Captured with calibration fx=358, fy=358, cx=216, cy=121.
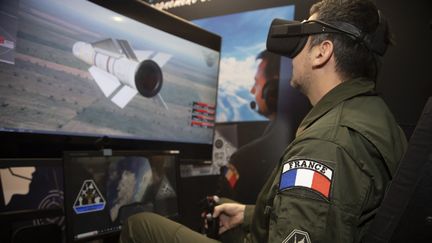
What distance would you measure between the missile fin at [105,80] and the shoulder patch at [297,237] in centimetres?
113

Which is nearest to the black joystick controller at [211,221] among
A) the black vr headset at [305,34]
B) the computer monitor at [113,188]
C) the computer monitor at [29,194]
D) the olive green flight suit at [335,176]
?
the computer monitor at [113,188]

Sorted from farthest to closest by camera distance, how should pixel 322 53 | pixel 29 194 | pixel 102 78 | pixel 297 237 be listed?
pixel 102 78 < pixel 29 194 < pixel 322 53 < pixel 297 237

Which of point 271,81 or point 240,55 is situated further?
point 240,55

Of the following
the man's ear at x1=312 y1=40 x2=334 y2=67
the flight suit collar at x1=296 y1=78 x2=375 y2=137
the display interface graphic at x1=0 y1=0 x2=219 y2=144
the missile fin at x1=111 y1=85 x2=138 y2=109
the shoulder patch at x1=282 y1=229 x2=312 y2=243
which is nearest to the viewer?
the shoulder patch at x1=282 y1=229 x2=312 y2=243

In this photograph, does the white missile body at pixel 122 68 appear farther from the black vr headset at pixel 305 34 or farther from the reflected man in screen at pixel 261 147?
the black vr headset at pixel 305 34

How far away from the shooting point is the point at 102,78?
163cm

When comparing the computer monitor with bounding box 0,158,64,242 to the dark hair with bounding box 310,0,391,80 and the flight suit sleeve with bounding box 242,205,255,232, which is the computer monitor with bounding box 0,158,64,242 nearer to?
the flight suit sleeve with bounding box 242,205,255,232

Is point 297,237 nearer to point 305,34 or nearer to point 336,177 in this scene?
point 336,177

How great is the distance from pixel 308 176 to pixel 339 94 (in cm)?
37

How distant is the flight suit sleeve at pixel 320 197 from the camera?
2.66 feet

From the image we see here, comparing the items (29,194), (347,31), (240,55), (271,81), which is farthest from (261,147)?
(29,194)

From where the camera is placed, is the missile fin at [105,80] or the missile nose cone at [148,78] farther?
the missile nose cone at [148,78]

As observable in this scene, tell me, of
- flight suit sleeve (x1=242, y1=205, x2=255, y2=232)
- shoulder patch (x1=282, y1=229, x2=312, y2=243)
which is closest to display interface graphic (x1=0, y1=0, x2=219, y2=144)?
flight suit sleeve (x1=242, y1=205, x2=255, y2=232)

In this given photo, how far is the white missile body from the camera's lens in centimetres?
158
